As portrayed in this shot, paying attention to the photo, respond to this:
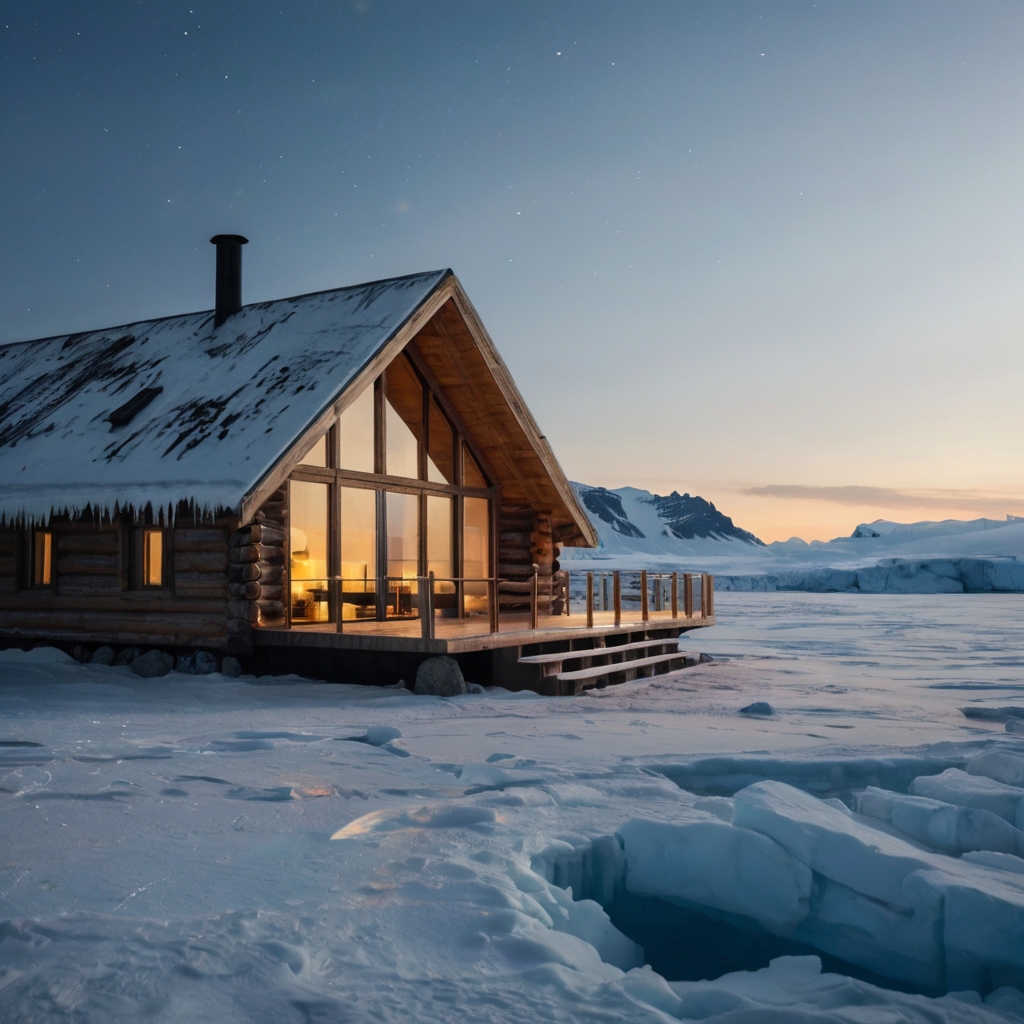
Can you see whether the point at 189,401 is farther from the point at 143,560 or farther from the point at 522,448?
the point at 522,448

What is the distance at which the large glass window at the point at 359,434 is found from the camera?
15.0m

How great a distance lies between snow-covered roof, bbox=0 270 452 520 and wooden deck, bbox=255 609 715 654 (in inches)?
82.8

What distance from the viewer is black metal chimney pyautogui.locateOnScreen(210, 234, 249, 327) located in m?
17.6

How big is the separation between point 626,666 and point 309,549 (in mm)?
5142

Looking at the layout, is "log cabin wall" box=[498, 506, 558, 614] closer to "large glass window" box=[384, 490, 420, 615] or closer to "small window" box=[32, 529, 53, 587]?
"large glass window" box=[384, 490, 420, 615]

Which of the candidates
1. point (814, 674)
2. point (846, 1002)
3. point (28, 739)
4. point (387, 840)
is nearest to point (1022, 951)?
point (846, 1002)

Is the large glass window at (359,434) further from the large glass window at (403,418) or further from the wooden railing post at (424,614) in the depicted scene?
the wooden railing post at (424,614)

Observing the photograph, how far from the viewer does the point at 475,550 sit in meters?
17.8

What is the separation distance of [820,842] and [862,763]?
262cm

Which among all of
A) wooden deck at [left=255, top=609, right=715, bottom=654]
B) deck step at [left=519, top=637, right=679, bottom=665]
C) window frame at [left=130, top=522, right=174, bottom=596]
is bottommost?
deck step at [left=519, top=637, right=679, bottom=665]

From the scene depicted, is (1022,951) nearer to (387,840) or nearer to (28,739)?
(387,840)

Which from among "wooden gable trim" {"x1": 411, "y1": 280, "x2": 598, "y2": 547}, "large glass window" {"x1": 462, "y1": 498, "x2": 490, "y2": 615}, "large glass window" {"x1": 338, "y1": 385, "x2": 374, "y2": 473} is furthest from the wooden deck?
"wooden gable trim" {"x1": 411, "y1": 280, "x2": 598, "y2": 547}

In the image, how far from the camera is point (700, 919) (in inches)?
206

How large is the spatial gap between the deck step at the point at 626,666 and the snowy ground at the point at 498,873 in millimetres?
3918
